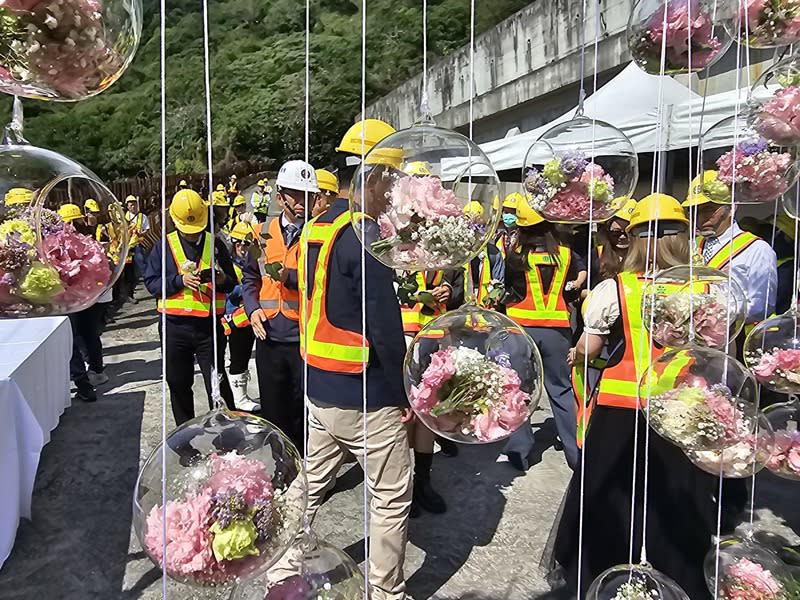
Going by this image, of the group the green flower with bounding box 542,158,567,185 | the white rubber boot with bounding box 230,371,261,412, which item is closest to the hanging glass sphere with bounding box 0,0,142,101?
the green flower with bounding box 542,158,567,185

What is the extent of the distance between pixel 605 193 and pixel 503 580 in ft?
6.20

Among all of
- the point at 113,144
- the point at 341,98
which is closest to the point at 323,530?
the point at 341,98

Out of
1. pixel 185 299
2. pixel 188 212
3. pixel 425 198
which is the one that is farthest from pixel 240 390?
pixel 425 198

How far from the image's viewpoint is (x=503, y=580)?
9.42 feet

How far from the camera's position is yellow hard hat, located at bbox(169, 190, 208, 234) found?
4.10 m

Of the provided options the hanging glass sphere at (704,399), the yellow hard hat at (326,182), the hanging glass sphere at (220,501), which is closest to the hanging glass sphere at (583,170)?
the hanging glass sphere at (704,399)

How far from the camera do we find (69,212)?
3.59ft

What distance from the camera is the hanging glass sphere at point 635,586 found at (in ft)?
5.01

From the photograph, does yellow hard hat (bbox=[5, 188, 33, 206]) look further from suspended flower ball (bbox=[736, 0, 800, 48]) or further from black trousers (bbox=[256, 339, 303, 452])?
black trousers (bbox=[256, 339, 303, 452])

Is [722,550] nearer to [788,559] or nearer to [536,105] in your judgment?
[788,559]

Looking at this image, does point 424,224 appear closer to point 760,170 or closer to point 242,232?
point 760,170

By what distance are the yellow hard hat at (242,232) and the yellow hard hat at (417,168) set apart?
473 centimetres

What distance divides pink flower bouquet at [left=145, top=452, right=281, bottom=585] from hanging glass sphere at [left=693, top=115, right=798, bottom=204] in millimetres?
1546

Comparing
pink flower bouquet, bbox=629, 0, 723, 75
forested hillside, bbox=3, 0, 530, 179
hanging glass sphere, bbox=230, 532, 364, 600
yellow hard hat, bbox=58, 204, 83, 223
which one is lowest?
hanging glass sphere, bbox=230, 532, 364, 600
